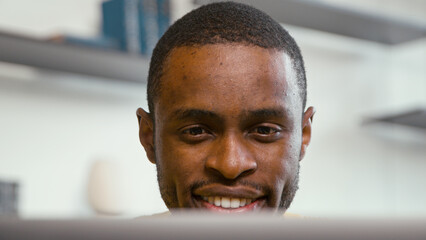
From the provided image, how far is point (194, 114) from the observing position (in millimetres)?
578

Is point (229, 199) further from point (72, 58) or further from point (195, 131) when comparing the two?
point (72, 58)

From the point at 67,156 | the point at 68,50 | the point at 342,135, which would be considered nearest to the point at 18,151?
the point at 67,156

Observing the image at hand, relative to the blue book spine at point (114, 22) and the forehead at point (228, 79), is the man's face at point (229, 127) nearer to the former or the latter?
the forehead at point (228, 79)

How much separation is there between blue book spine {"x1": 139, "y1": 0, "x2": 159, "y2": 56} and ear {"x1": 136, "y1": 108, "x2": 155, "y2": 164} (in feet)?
4.94

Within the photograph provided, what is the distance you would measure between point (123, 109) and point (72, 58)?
11.8 inches

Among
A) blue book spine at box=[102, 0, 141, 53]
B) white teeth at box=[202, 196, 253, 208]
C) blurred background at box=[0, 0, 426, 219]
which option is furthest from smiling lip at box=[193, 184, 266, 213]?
blue book spine at box=[102, 0, 141, 53]

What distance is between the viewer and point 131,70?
2.24 meters

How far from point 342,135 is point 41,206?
129cm

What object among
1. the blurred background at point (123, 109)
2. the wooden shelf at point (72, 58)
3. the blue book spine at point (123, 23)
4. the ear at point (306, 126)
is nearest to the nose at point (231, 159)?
the ear at point (306, 126)

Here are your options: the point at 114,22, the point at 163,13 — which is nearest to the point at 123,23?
the point at 114,22

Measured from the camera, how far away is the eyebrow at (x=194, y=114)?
1.83 ft

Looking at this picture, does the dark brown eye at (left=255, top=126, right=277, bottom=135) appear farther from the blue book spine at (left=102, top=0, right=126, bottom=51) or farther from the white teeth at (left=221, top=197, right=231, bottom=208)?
the blue book spine at (left=102, top=0, right=126, bottom=51)

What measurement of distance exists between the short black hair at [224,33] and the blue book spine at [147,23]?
60.9 inches

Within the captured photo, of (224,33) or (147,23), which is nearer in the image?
(224,33)
